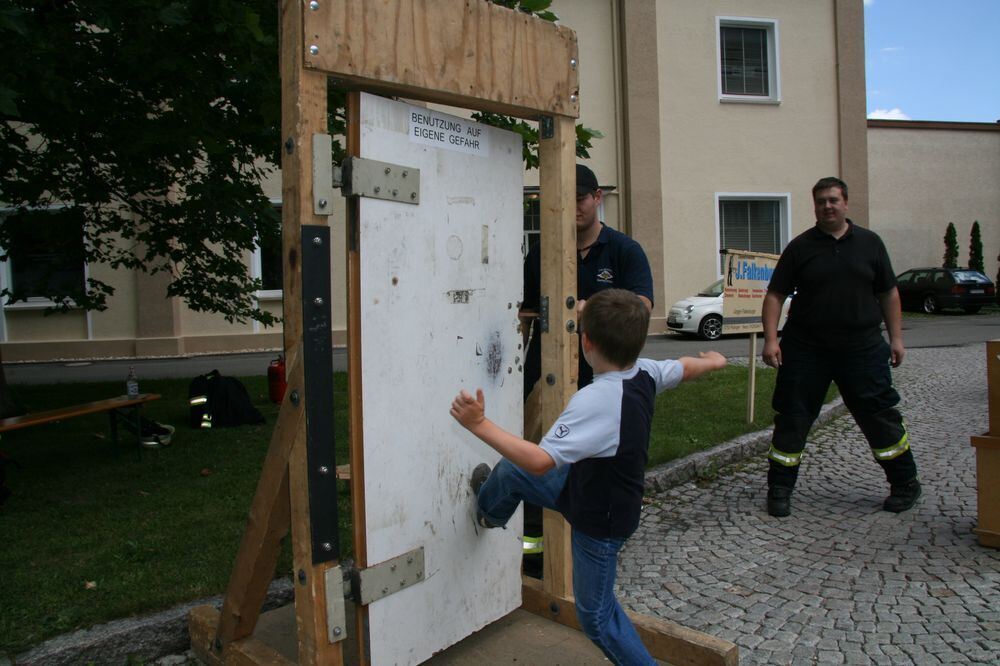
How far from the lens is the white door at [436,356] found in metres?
2.72

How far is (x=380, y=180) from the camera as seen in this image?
2662 millimetres

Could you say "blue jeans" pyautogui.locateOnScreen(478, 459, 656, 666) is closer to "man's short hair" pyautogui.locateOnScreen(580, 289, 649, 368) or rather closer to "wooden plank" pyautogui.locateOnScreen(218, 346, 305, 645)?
"man's short hair" pyautogui.locateOnScreen(580, 289, 649, 368)

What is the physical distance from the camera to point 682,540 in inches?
188

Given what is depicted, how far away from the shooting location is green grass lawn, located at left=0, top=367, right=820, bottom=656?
3574 mm

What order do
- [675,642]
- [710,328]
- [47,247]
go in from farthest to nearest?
[710,328]
[47,247]
[675,642]

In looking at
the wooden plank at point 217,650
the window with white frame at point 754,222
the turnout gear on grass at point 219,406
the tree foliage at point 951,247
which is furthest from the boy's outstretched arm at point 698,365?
the tree foliage at point 951,247

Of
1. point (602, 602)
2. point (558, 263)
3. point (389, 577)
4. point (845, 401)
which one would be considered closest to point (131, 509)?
point (389, 577)

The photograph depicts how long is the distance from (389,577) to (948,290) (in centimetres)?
2562

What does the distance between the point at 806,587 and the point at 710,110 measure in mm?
18229

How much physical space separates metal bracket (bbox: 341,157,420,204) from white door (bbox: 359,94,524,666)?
0.03m

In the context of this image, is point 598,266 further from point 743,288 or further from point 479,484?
point 743,288

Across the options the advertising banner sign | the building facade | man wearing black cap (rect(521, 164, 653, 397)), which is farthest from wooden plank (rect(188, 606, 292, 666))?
the building facade

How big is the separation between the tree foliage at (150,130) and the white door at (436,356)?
7.43ft

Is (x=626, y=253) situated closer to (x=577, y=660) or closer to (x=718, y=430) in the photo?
(x=577, y=660)
